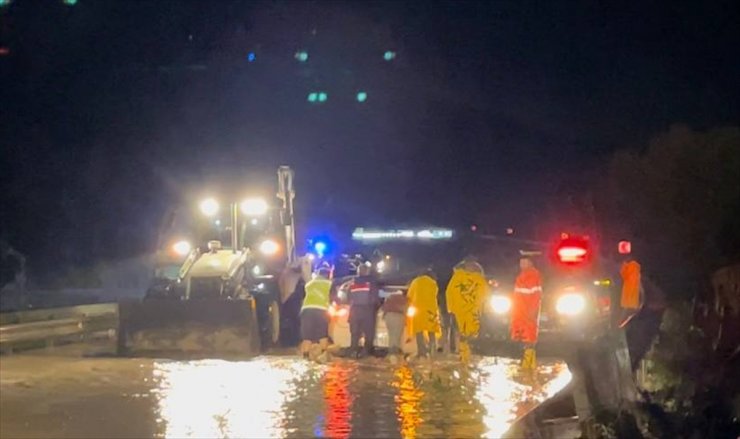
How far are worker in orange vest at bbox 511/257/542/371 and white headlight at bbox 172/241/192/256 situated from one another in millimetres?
7569

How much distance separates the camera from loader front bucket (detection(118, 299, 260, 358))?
2109cm

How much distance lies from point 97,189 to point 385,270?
128 ft

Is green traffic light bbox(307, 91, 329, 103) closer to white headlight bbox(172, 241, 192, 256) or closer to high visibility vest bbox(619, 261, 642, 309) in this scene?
white headlight bbox(172, 241, 192, 256)

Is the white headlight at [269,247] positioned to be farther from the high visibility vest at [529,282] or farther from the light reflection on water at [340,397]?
the high visibility vest at [529,282]

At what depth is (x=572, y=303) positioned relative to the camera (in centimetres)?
1659

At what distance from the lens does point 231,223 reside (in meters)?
23.6

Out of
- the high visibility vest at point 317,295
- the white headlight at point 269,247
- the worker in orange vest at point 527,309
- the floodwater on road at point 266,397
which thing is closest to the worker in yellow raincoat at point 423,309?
the floodwater on road at point 266,397

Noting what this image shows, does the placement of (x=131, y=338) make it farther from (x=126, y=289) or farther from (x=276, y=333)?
(x=126, y=289)

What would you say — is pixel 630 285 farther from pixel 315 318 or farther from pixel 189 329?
pixel 189 329

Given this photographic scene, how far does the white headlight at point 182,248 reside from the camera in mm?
23719

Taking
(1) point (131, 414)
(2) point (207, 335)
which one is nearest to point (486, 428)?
(1) point (131, 414)

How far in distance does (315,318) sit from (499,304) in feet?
10.2

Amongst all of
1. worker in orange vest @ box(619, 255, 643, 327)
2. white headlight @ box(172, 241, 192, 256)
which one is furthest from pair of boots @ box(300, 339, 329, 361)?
worker in orange vest @ box(619, 255, 643, 327)

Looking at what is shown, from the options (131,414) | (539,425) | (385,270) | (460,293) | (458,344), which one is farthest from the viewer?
(385,270)
